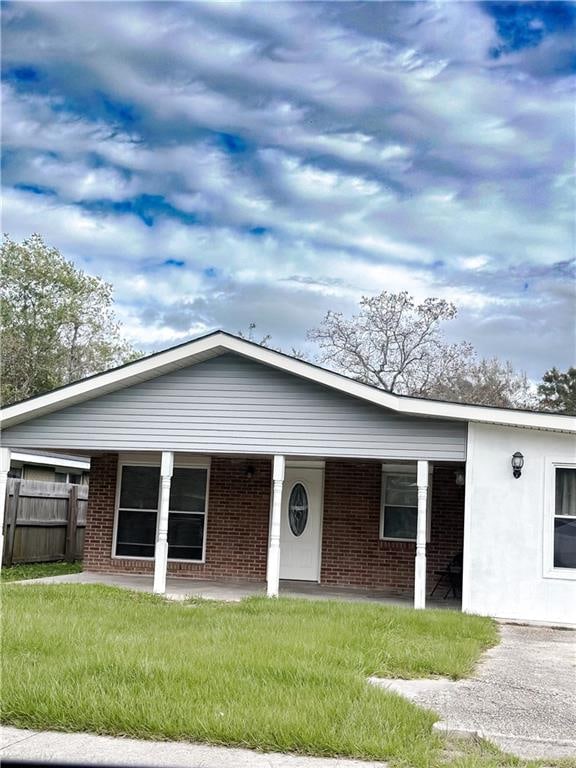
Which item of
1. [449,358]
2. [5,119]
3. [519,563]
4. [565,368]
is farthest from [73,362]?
[519,563]

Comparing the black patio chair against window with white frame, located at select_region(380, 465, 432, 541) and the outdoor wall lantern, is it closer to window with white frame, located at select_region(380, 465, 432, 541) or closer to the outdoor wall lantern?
window with white frame, located at select_region(380, 465, 432, 541)

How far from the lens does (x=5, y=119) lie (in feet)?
68.5

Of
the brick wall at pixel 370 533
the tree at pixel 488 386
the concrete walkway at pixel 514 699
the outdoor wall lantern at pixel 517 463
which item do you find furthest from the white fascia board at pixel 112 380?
the tree at pixel 488 386

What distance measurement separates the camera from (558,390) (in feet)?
133

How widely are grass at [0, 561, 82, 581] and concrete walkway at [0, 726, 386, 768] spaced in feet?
32.8

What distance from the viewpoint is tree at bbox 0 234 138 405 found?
36.0m

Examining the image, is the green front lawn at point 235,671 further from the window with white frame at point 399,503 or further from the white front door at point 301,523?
the white front door at point 301,523

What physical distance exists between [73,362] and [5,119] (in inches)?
724

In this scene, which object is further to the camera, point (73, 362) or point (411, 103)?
point (73, 362)

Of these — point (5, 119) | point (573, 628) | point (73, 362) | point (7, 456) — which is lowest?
point (573, 628)

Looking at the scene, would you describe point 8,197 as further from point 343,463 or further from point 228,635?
point 228,635

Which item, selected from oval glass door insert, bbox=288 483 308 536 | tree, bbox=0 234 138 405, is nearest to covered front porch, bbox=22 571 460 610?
oval glass door insert, bbox=288 483 308 536

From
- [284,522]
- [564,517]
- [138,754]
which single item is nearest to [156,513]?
[284,522]

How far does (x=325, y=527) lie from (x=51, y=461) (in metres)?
8.27
